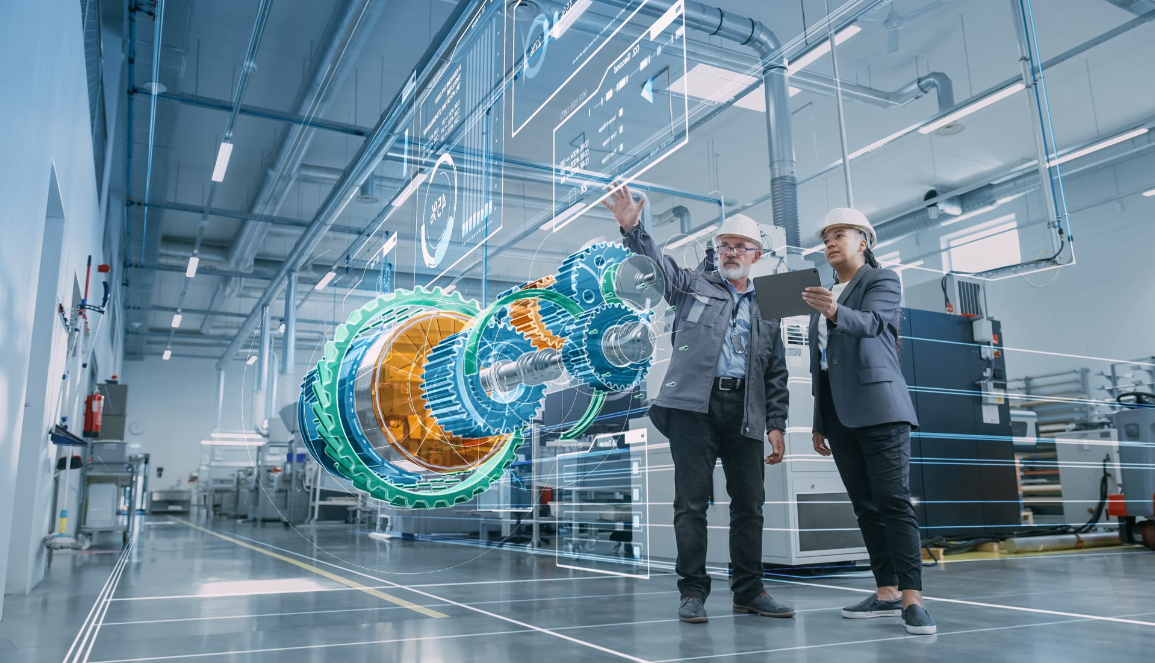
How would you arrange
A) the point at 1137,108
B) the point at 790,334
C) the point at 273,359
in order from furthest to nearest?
the point at 1137,108, the point at 790,334, the point at 273,359

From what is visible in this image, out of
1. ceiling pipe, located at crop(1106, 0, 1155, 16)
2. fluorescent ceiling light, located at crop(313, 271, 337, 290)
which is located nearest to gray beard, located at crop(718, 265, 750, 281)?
fluorescent ceiling light, located at crop(313, 271, 337, 290)

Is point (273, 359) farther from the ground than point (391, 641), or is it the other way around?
point (273, 359)

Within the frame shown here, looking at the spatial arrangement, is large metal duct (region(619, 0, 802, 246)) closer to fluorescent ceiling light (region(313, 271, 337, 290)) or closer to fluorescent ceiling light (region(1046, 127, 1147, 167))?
fluorescent ceiling light (region(1046, 127, 1147, 167))

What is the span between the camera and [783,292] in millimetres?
2201

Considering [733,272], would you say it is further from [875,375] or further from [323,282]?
[323,282]

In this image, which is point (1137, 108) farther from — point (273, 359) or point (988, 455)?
point (273, 359)

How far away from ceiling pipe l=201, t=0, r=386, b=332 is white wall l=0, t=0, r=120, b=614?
2205 mm

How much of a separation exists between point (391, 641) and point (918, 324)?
393 cm

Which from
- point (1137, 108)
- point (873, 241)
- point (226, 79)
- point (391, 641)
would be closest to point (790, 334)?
point (873, 241)

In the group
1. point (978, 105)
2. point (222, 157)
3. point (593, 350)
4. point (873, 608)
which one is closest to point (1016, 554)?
point (873, 608)

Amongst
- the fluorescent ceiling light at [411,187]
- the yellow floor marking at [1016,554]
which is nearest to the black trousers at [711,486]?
the fluorescent ceiling light at [411,187]

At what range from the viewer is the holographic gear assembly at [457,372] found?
120 cm

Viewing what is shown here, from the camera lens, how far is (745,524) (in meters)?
2.68

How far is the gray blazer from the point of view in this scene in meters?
2.40
